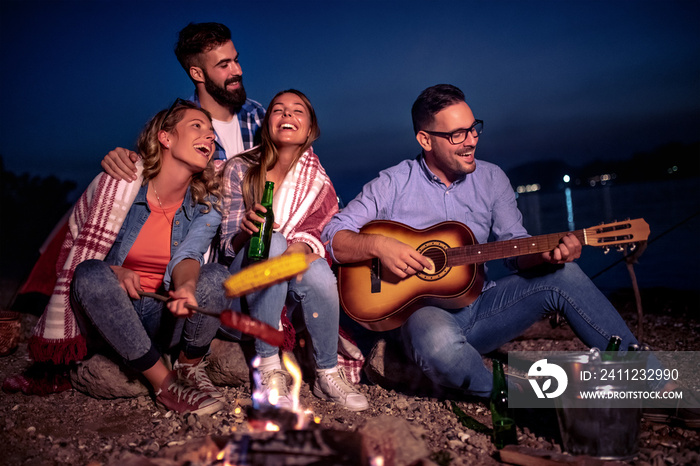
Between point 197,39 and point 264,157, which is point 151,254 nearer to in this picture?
point 264,157

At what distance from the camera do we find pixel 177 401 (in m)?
3.29

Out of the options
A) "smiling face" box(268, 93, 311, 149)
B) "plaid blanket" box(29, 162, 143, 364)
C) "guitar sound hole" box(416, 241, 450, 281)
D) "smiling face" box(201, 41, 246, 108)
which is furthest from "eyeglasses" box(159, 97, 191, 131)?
"guitar sound hole" box(416, 241, 450, 281)

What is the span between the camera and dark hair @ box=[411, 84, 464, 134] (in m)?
3.82

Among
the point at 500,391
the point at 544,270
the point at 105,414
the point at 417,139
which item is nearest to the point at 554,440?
the point at 500,391

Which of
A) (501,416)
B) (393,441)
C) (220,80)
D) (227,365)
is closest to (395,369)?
(501,416)

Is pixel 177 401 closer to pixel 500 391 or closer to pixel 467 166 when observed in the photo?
pixel 500 391

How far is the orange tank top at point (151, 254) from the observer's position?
3.73 metres

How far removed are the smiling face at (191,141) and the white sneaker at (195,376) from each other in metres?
1.50

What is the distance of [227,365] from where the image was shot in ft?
12.6

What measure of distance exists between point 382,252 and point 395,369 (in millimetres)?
951

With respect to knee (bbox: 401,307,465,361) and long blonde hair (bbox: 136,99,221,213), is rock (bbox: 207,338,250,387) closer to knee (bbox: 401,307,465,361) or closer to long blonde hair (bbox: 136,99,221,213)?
long blonde hair (bbox: 136,99,221,213)

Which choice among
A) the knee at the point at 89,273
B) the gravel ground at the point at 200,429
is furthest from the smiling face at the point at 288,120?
the gravel ground at the point at 200,429

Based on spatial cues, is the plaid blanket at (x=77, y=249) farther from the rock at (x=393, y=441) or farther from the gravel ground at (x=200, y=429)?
the rock at (x=393, y=441)

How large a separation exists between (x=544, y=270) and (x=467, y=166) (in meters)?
0.96
